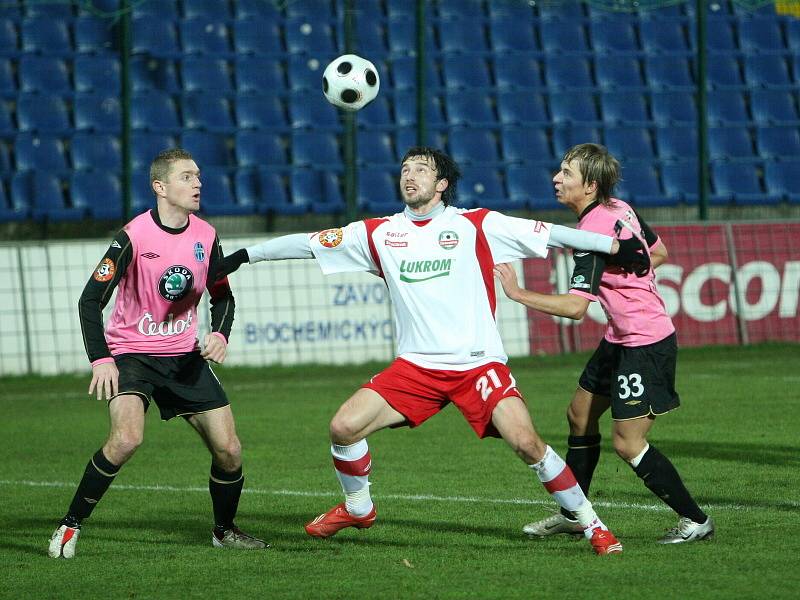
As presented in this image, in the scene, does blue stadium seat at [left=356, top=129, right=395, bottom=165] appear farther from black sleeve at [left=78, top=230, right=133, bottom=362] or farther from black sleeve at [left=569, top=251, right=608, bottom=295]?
black sleeve at [left=569, top=251, right=608, bottom=295]

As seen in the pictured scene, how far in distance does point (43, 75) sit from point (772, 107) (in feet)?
39.1

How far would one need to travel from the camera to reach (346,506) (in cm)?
689

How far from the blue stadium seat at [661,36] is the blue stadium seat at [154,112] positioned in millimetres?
8328

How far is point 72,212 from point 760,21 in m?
12.7

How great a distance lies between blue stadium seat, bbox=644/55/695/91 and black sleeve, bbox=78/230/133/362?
16877 mm

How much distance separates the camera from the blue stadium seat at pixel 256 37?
20.9m

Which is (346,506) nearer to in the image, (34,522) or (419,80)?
(34,522)

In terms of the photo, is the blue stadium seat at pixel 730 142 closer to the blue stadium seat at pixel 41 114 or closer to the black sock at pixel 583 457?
the blue stadium seat at pixel 41 114

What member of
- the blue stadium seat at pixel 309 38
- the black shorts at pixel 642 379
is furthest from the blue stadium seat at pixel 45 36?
the black shorts at pixel 642 379

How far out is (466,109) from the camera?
21250 mm

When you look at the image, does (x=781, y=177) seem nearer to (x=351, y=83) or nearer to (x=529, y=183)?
(x=529, y=183)

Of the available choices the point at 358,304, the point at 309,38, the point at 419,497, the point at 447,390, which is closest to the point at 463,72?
the point at 309,38

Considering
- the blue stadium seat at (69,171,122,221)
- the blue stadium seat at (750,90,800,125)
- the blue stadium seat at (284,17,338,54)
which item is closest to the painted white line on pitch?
the blue stadium seat at (69,171,122,221)

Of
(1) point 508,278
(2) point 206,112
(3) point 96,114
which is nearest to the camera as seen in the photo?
(1) point 508,278
